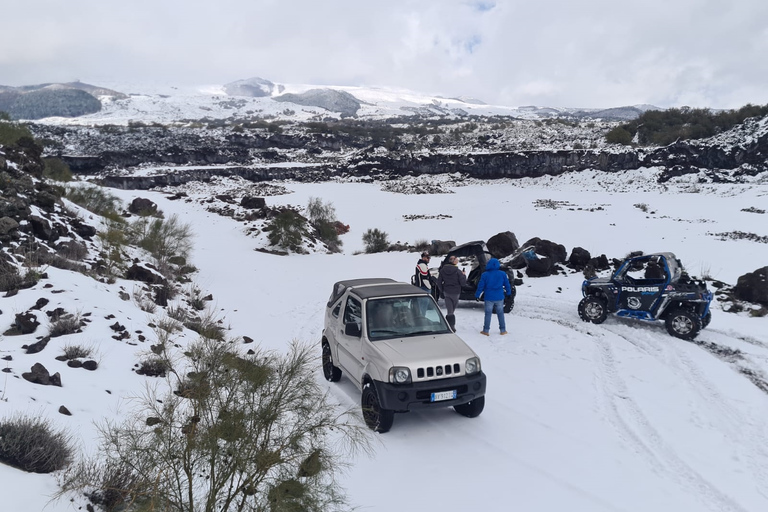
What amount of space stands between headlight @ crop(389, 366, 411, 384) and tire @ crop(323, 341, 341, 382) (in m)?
2.29

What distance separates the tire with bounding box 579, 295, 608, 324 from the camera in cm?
1103

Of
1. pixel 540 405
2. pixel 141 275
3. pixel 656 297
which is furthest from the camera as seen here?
pixel 141 275

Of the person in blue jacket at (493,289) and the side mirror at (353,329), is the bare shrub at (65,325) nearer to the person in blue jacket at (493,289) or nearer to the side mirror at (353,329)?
the side mirror at (353,329)

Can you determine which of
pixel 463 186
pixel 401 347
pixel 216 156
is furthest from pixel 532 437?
pixel 216 156

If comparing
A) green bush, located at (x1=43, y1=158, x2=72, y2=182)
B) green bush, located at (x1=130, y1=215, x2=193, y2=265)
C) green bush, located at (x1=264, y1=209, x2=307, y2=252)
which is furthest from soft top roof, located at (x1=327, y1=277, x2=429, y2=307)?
green bush, located at (x1=43, y1=158, x2=72, y2=182)

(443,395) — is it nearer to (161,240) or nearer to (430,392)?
(430,392)

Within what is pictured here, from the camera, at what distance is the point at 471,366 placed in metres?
6.41

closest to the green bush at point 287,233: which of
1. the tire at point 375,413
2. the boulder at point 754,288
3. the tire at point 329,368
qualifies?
the tire at point 329,368

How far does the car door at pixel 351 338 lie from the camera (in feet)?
23.1

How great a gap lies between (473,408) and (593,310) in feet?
18.9

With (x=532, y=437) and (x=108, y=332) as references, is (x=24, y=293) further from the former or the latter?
(x=532, y=437)

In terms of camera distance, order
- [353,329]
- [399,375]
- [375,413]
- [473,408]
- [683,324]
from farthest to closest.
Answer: [683,324], [353,329], [473,408], [375,413], [399,375]

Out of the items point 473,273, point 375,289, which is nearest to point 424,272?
point 473,273

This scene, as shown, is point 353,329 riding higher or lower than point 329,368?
higher
